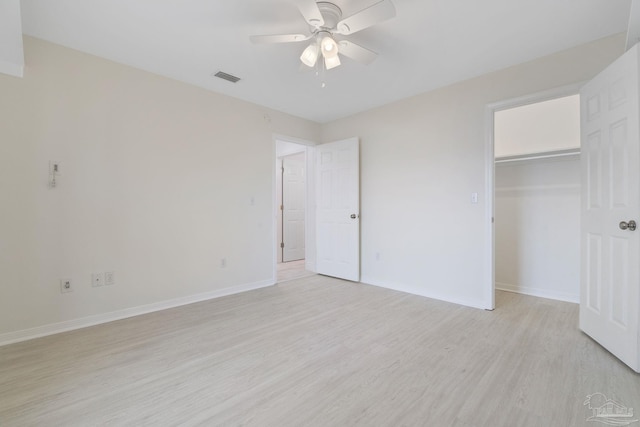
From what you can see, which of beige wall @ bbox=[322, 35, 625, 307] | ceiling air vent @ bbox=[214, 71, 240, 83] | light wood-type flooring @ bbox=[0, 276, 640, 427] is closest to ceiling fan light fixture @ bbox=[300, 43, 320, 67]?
ceiling air vent @ bbox=[214, 71, 240, 83]

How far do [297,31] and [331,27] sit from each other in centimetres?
38

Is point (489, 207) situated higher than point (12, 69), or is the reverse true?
point (12, 69)

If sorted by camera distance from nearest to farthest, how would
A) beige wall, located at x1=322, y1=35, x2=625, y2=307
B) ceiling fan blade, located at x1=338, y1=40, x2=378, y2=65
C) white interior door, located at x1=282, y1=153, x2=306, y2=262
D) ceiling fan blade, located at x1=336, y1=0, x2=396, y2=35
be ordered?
ceiling fan blade, located at x1=336, y1=0, x2=396, y2=35
ceiling fan blade, located at x1=338, y1=40, x2=378, y2=65
beige wall, located at x1=322, y1=35, x2=625, y2=307
white interior door, located at x1=282, y1=153, x2=306, y2=262

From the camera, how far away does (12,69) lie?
2.27 metres

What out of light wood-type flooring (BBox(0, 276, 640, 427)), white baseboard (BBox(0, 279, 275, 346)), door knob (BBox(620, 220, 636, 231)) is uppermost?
door knob (BBox(620, 220, 636, 231))

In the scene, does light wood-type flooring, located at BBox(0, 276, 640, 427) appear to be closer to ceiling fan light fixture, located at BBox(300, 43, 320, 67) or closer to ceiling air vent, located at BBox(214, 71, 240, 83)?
ceiling fan light fixture, located at BBox(300, 43, 320, 67)

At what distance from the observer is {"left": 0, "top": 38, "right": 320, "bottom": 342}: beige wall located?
234 centimetres

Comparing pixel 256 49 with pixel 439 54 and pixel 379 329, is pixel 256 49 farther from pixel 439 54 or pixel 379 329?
pixel 379 329

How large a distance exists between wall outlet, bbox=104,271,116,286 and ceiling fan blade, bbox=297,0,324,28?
2861mm

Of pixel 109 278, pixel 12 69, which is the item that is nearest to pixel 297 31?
pixel 12 69

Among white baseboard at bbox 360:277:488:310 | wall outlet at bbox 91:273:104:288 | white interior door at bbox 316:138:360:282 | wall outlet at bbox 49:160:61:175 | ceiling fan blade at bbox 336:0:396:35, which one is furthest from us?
white interior door at bbox 316:138:360:282

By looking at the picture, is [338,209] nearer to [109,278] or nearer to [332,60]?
[332,60]

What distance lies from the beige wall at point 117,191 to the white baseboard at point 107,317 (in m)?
0.01

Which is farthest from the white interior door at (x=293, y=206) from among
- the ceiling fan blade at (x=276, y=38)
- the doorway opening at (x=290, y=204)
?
the ceiling fan blade at (x=276, y=38)
